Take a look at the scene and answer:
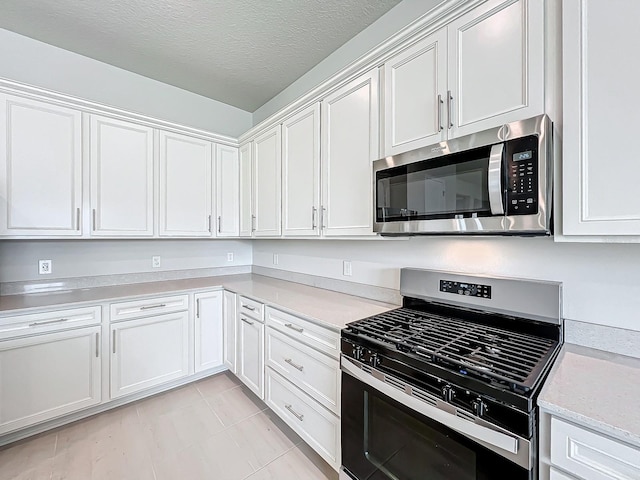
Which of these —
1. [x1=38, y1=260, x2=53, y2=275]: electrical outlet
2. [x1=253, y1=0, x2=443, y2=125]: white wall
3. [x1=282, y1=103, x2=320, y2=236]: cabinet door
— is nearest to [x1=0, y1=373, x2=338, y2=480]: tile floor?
[x1=38, y1=260, x2=53, y2=275]: electrical outlet

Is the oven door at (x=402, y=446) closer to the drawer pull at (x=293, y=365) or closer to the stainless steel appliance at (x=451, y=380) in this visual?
the stainless steel appliance at (x=451, y=380)

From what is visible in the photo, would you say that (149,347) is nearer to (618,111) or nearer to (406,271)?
(406,271)

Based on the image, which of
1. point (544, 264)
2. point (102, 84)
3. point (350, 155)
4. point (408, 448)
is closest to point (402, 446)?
point (408, 448)

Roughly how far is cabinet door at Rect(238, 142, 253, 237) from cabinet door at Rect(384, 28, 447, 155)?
1.71m

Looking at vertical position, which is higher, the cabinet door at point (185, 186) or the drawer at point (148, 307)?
the cabinet door at point (185, 186)

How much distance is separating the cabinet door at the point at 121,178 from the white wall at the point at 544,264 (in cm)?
191

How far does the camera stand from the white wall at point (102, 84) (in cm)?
227

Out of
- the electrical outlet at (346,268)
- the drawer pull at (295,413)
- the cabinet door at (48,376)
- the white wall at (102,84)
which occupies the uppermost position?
the white wall at (102,84)

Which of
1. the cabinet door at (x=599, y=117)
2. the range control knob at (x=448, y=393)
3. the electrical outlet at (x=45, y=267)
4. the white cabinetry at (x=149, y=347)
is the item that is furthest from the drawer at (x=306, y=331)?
the electrical outlet at (x=45, y=267)

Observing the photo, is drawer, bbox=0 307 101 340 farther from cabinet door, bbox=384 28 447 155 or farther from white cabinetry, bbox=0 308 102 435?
cabinet door, bbox=384 28 447 155

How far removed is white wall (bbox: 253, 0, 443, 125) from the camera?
1.91 meters

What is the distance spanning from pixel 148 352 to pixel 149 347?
0.04m

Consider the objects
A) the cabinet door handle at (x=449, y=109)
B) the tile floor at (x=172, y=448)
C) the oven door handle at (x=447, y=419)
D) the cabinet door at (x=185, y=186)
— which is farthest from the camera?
the cabinet door at (x=185, y=186)

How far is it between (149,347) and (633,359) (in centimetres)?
288
